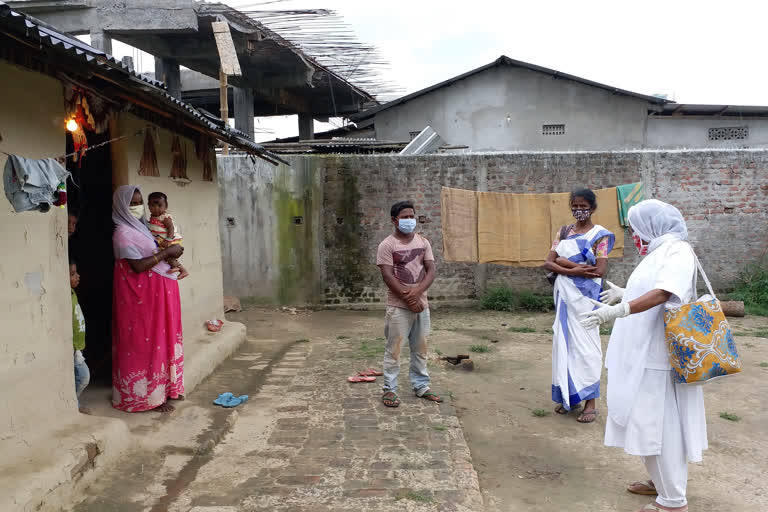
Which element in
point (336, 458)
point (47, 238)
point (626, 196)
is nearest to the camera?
point (47, 238)

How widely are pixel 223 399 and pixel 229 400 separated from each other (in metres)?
0.05

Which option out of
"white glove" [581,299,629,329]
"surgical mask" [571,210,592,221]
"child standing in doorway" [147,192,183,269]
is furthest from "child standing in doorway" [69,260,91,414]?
"surgical mask" [571,210,592,221]

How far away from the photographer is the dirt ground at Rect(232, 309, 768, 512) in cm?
328

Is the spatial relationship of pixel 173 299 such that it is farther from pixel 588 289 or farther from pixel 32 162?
pixel 588 289

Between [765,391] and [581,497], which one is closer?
[581,497]

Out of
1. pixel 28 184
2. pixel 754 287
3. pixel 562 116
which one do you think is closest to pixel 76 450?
pixel 28 184

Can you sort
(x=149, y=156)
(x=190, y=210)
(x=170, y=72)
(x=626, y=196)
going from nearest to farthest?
1. (x=149, y=156)
2. (x=190, y=210)
3. (x=626, y=196)
4. (x=170, y=72)

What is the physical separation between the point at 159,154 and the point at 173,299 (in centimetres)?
154

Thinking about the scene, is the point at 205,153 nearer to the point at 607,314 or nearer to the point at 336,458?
the point at 336,458

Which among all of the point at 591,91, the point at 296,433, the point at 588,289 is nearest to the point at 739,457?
the point at 588,289

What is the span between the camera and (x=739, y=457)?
379 centimetres

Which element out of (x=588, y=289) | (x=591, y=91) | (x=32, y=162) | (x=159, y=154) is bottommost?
(x=588, y=289)

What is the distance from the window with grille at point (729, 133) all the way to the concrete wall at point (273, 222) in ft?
30.9

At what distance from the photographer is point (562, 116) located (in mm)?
12859
